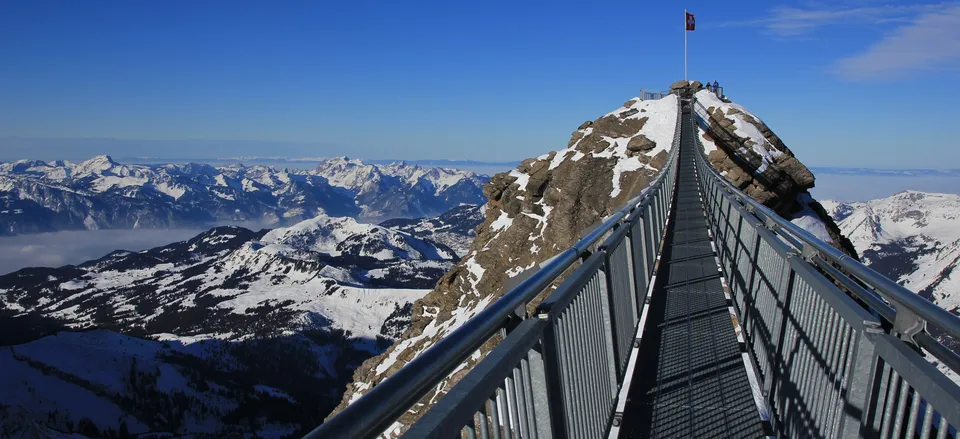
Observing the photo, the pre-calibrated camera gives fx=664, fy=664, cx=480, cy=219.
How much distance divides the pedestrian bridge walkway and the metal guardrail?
0.04 feet

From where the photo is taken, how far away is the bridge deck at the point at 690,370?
577 centimetres

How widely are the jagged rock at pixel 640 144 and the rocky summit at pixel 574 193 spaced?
80 millimetres

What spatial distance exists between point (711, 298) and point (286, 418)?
154m

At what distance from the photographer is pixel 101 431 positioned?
13638 cm

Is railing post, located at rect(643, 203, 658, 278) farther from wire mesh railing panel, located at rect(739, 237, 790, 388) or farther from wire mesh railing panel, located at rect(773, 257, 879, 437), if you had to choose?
wire mesh railing panel, located at rect(773, 257, 879, 437)

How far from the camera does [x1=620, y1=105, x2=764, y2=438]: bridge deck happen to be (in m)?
5.77

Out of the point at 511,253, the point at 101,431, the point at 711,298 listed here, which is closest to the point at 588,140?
the point at 511,253

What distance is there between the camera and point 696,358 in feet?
24.6

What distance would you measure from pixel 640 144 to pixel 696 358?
156 ft

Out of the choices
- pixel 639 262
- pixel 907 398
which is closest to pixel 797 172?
pixel 639 262

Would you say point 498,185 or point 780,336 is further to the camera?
point 498,185

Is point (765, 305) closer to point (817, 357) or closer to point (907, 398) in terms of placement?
point (817, 357)

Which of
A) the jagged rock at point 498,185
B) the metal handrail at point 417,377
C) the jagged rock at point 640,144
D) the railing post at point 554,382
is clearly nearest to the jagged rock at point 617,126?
the jagged rock at point 640,144

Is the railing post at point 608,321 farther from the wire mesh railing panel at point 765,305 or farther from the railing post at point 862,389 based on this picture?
the railing post at point 862,389
